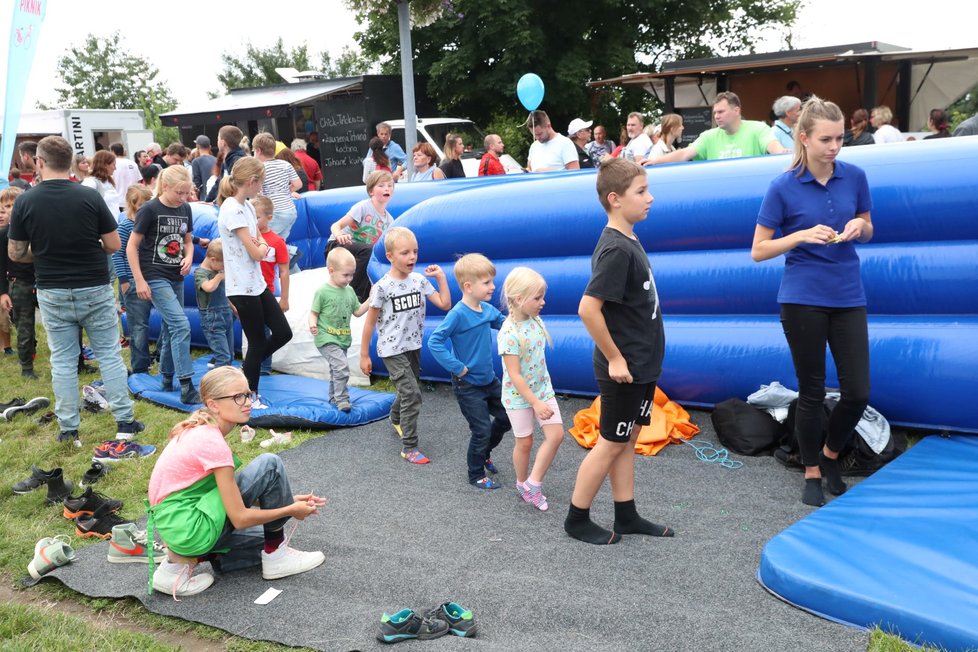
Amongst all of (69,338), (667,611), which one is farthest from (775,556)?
(69,338)

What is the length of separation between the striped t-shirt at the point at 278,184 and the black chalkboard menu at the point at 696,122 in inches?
377

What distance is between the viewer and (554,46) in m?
21.4

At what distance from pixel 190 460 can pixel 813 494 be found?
2581 millimetres

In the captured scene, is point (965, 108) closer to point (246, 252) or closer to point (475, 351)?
point (246, 252)

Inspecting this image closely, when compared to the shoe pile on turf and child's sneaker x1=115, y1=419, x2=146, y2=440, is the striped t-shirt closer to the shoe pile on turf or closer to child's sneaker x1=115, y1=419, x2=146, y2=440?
child's sneaker x1=115, y1=419, x2=146, y2=440

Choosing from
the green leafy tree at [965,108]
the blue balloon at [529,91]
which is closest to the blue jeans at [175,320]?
the blue balloon at [529,91]

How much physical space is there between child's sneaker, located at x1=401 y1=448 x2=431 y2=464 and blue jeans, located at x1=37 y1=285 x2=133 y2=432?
179cm

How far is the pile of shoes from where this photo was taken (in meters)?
2.90

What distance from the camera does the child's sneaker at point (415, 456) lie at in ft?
15.5

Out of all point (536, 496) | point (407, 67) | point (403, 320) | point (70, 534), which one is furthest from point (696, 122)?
point (70, 534)

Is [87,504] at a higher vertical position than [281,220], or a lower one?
lower

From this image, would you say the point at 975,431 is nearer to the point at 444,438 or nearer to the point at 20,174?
the point at 444,438

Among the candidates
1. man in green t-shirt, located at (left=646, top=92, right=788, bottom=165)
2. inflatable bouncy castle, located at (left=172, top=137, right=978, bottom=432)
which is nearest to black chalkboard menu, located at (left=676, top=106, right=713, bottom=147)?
man in green t-shirt, located at (left=646, top=92, right=788, bottom=165)

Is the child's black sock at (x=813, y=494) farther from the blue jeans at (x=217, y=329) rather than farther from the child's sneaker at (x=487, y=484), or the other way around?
Result: the blue jeans at (x=217, y=329)
